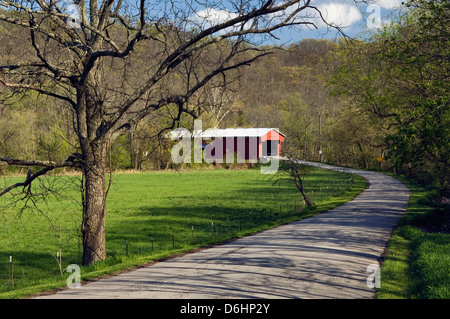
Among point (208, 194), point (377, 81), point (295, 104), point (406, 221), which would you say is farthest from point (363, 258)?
point (295, 104)

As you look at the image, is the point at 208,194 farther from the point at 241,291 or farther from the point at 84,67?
the point at 241,291

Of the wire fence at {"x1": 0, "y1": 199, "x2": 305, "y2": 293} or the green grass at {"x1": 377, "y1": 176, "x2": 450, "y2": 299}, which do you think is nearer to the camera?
the green grass at {"x1": 377, "y1": 176, "x2": 450, "y2": 299}

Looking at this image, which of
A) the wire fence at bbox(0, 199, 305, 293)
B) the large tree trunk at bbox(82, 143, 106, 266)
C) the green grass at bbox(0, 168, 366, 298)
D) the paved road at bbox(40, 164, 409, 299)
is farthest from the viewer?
the wire fence at bbox(0, 199, 305, 293)

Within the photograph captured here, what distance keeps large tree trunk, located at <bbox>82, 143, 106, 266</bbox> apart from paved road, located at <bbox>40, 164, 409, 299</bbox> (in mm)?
2056

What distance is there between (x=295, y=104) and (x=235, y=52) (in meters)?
99.3

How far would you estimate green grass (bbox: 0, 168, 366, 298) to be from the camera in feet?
44.4

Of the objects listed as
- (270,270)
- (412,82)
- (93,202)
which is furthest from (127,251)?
(412,82)

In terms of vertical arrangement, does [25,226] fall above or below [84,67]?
below

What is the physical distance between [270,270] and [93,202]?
5141mm

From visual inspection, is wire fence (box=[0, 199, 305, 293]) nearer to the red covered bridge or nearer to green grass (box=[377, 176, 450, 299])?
green grass (box=[377, 176, 450, 299])

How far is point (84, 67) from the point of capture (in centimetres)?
1251

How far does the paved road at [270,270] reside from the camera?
8.75 m

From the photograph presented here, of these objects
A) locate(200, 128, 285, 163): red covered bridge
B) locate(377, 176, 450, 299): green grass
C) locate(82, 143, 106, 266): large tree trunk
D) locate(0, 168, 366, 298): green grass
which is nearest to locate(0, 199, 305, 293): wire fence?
locate(0, 168, 366, 298): green grass

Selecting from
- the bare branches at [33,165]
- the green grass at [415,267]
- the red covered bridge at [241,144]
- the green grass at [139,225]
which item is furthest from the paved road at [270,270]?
the red covered bridge at [241,144]
